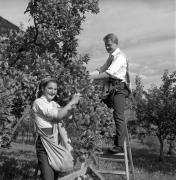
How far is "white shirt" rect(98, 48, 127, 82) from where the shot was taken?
5.70 m

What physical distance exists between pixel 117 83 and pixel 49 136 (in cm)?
209

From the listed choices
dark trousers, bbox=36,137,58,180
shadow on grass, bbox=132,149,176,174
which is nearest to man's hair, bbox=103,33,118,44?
dark trousers, bbox=36,137,58,180

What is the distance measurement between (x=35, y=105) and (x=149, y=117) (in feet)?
50.1

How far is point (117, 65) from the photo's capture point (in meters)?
5.73

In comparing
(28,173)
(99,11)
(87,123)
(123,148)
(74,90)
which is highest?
(99,11)

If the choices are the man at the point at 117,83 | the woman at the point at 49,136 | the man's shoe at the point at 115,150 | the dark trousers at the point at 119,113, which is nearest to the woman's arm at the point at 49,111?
the woman at the point at 49,136

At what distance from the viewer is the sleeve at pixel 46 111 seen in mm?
4035

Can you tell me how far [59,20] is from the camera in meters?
7.57

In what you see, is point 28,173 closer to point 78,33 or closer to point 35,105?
point 78,33

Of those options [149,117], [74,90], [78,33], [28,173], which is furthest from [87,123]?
[149,117]

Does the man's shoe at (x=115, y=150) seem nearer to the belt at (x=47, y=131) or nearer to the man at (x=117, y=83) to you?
the man at (x=117, y=83)

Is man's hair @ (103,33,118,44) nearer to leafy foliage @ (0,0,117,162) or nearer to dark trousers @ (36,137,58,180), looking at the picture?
leafy foliage @ (0,0,117,162)

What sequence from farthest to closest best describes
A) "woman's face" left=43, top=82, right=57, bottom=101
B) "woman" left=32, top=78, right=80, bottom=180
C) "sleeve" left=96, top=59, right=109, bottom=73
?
"sleeve" left=96, top=59, right=109, bottom=73 < "woman's face" left=43, top=82, right=57, bottom=101 < "woman" left=32, top=78, right=80, bottom=180

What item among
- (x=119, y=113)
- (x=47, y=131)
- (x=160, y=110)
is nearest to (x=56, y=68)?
(x=119, y=113)
